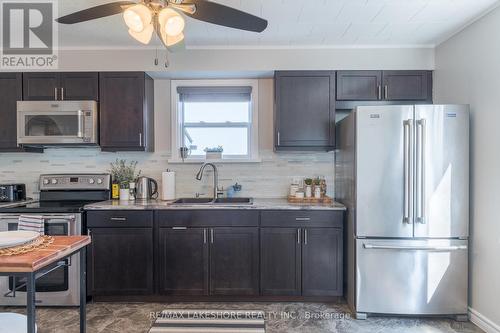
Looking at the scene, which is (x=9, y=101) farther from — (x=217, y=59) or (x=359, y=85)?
(x=359, y=85)

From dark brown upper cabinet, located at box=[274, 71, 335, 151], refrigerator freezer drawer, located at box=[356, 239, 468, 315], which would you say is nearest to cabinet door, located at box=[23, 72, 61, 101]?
dark brown upper cabinet, located at box=[274, 71, 335, 151]

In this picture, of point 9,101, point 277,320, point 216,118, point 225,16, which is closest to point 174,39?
point 225,16

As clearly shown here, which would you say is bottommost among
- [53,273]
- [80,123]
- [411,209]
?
[53,273]

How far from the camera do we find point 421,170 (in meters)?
2.44

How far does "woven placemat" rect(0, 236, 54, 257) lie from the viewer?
146cm

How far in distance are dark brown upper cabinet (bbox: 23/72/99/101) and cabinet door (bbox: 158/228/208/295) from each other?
1614 mm

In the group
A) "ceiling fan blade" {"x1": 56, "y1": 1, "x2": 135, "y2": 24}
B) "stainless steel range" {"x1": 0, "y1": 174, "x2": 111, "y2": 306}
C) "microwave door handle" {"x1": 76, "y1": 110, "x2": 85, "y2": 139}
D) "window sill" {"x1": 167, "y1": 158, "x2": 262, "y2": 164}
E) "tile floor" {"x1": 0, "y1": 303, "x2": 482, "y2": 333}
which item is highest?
"ceiling fan blade" {"x1": 56, "y1": 1, "x2": 135, "y2": 24}

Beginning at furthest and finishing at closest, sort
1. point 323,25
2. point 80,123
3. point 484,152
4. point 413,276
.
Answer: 1. point 80,123
2. point 323,25
3. point 413,276
4. point 484,152

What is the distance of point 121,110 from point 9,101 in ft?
3.73

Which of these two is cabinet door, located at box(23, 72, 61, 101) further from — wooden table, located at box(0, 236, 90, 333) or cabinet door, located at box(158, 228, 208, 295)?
wooden table, located at box(0, 236, 90, 333)

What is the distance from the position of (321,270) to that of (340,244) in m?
0.30

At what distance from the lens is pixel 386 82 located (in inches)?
119

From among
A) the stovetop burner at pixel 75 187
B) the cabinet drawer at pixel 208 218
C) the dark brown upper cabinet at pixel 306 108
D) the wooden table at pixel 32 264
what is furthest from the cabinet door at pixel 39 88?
the dark brown upper cabinet at pixel 306 108

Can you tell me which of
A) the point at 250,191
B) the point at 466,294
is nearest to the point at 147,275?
the point at 250,191
